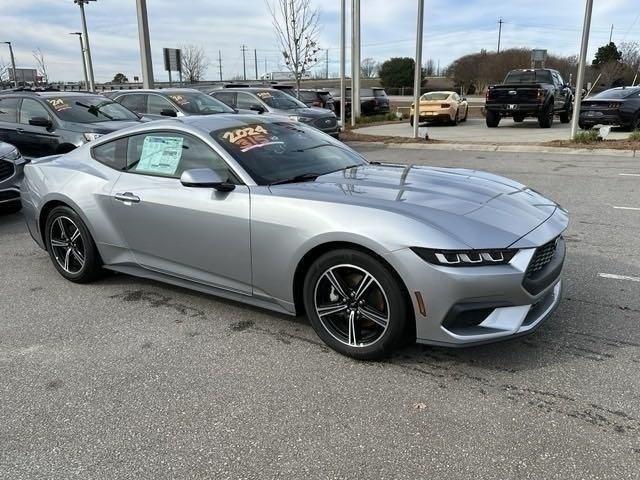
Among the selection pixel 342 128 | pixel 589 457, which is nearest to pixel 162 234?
pixel 589 457

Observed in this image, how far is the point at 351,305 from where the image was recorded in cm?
329

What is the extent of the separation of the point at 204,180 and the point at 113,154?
4.54 ft

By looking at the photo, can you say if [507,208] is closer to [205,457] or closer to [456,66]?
[205,457]

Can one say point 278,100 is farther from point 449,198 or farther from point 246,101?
point 449,198

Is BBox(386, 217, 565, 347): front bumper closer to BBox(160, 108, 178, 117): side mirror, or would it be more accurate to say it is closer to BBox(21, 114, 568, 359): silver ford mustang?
BBox(21, 114, 568, 359): silver ford mustang

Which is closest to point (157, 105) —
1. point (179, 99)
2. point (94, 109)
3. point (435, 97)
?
point (179, 99)

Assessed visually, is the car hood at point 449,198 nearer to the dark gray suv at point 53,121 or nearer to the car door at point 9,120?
the dark gray suv at point 53,121

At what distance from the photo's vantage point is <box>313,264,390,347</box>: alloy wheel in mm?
3213

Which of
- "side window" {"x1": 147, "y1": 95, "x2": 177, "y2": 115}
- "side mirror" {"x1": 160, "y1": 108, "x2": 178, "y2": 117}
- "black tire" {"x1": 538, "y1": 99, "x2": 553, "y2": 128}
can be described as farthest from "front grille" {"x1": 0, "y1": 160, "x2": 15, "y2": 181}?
"black tire" {"x1": 538, "y1": 99, "x2": 553, "y2": 128}

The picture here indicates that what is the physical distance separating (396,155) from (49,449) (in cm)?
1237

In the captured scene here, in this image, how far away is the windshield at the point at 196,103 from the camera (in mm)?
12023

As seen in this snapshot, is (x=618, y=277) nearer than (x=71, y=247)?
Yes

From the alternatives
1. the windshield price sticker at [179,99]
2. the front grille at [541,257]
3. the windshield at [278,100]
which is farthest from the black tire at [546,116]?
the front grille at [541,257]

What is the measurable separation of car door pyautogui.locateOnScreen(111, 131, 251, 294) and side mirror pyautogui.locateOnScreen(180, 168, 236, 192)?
6cm
